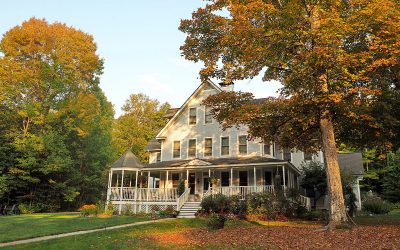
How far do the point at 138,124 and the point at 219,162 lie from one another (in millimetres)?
32999

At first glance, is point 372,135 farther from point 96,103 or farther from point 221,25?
point 96,103

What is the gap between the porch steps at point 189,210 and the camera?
2366cm

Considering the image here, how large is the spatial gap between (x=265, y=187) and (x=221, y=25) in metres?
12.8

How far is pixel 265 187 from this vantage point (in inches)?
939

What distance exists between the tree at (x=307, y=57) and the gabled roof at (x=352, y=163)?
51.0 ft

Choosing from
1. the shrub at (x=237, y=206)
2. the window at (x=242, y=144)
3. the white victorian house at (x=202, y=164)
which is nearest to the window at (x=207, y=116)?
the white victorian house at (x=202, y=164)

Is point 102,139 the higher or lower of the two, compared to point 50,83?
lower

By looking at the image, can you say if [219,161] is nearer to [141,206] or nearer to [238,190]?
[238,190]

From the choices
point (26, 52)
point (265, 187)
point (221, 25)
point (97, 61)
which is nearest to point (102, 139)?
point (97, 61)

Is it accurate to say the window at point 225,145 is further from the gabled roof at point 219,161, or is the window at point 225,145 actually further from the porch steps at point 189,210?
the porch steps at point 189,210

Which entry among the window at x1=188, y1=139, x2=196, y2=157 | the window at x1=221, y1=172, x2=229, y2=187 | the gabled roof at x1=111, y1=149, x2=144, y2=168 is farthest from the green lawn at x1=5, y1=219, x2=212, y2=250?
the window at x1=188, y1=139, x2=196, y2=157

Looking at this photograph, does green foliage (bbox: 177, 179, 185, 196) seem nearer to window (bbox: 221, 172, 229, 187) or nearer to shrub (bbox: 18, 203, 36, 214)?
window (bbox: 221, 172, 229, 187)

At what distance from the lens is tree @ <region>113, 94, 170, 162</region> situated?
54.1m

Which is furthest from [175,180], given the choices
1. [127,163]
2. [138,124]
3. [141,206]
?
[138,124]
